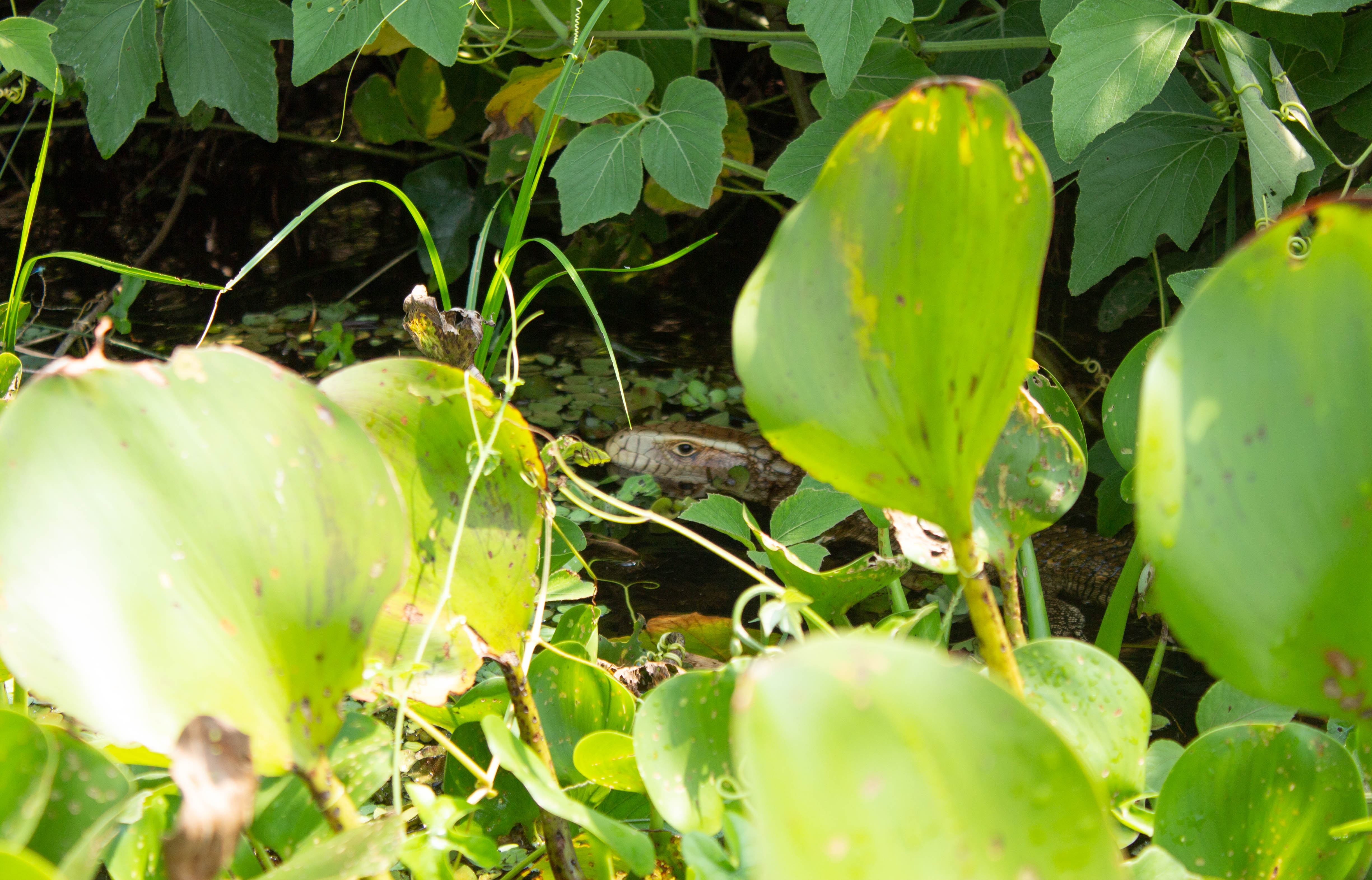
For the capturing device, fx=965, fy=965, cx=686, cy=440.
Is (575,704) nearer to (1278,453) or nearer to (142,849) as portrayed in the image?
(142,849)

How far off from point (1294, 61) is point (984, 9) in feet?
2.23

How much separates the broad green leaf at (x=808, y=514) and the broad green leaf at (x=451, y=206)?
1318 millimetres

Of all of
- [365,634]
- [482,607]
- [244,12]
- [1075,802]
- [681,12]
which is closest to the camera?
[1075,802]

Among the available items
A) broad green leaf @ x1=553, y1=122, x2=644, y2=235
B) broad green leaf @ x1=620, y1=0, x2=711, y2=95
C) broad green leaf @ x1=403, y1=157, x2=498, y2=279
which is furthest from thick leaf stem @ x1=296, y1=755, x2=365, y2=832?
broad green leaf @ x1=403, y1=157, x2=498, y2=279

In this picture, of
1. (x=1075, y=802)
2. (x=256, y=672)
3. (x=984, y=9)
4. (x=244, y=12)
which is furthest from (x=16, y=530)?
(x=984, y=9)

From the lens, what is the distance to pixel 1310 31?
1.05m

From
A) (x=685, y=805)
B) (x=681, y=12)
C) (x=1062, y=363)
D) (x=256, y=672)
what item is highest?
(x=681, y=12)

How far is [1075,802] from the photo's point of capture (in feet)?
0.70

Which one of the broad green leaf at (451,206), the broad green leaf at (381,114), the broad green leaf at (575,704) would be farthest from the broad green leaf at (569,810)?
the broad green leaf at (381,114)

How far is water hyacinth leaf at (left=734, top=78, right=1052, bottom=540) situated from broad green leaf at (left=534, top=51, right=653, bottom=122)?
92 cm

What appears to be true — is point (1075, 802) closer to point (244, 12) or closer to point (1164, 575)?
point (1164, 575)

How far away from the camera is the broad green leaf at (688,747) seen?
397mm

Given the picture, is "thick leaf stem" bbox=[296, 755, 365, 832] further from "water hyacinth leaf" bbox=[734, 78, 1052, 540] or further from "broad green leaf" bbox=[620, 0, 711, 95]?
"broad green leaf" bbox=[620, 0, 711, 95]

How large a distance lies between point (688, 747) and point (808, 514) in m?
0.35
